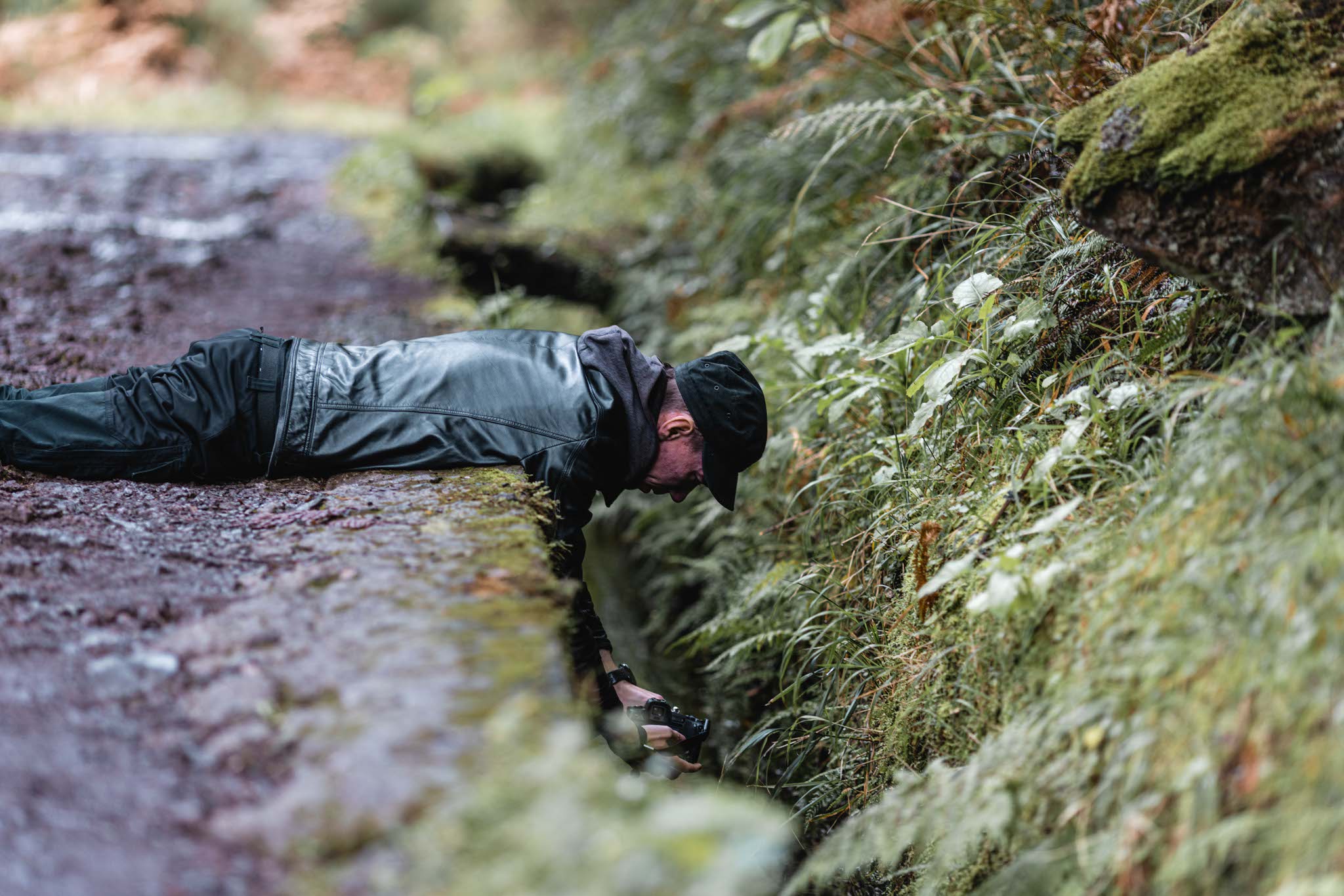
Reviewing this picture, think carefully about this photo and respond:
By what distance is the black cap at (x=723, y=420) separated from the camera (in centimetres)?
301

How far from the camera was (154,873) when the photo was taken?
1.43m

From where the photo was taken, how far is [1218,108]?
7.58ft

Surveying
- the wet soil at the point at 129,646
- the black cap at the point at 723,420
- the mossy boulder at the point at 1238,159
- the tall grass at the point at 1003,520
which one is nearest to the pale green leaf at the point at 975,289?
the tall grass at the point at 1003,520

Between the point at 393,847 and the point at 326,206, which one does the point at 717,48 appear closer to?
the point at 326,206

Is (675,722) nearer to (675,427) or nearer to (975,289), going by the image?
(675,427)

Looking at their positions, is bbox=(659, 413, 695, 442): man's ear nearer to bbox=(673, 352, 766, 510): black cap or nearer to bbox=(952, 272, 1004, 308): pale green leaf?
bbox=(673, 352, 766, 510): black cap

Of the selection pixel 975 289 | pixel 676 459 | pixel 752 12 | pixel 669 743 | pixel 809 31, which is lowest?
pixel 669 743

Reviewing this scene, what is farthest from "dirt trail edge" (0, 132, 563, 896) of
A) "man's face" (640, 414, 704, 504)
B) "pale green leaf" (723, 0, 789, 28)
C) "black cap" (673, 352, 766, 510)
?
"pale green leaf" (723, 0, 789, 28)

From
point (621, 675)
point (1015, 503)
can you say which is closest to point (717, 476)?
point (621, 675)

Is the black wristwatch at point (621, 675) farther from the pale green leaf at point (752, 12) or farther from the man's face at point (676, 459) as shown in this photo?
the pale green leaf at point (752, 12)

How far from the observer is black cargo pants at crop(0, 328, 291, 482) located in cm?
288

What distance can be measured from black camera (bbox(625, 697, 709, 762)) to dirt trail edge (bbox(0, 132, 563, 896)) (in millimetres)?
709

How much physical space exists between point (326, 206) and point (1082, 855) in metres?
8.55

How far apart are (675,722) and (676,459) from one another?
0.78m
